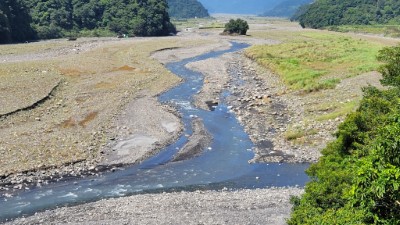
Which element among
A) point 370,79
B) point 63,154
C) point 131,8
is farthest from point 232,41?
point 63,154

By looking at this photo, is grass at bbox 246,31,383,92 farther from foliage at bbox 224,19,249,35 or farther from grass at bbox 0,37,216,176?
foliage at bbox 224,19,249,35

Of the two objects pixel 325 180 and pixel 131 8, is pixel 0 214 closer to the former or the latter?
pixel 325 180

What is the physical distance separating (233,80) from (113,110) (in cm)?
2395

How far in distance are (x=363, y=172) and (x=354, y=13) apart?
18250 centimetres

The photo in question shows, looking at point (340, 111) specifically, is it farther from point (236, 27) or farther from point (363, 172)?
point (236, 27)

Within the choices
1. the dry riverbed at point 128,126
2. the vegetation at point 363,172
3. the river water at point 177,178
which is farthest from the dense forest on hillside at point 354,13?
the vegetation at point 363,172

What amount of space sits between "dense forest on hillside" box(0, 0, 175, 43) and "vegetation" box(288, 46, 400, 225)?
327 ft

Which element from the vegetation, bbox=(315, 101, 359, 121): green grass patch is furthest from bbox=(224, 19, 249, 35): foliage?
the vegetation

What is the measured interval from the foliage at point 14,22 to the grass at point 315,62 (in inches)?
2052

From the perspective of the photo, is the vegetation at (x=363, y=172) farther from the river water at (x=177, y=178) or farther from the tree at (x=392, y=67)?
the river water at (x=177, y=178)

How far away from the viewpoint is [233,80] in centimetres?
6316

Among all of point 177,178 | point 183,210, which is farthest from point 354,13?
point 183,210

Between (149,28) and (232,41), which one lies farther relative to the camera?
(149,28)

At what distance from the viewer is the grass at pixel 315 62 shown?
55.9 metres
